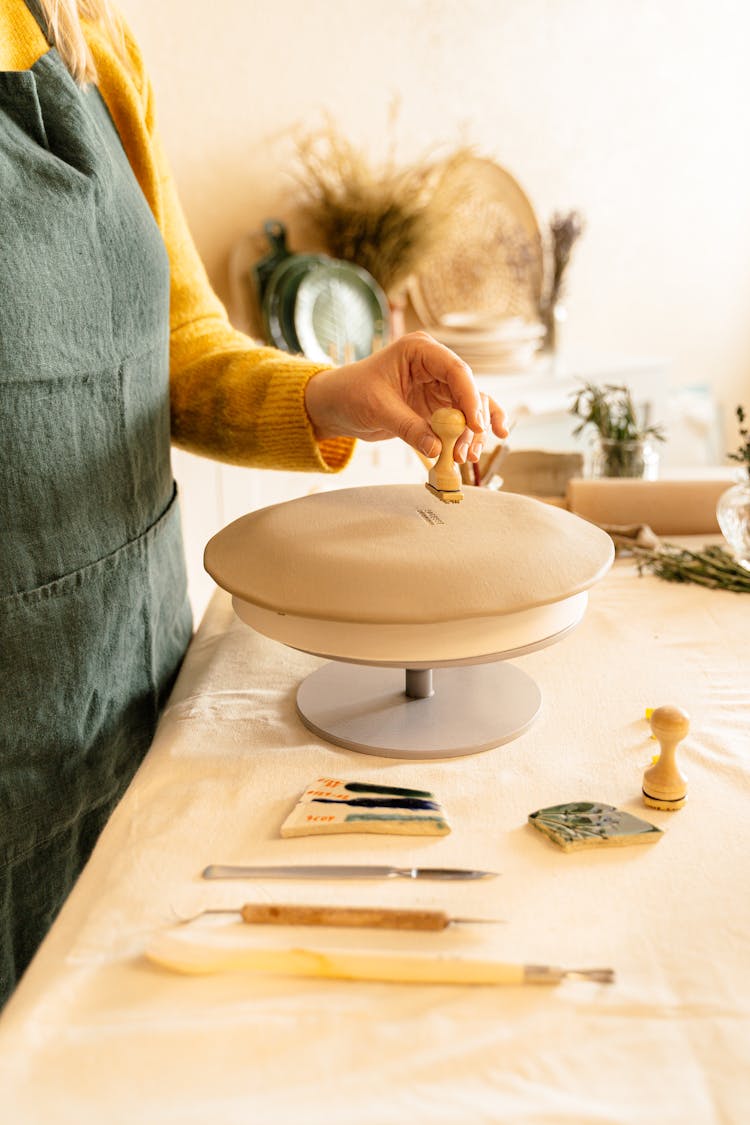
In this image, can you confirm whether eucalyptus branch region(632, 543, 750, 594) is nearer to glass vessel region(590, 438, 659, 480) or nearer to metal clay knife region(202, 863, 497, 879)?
glass vessel region(590, 438, 659, 480)

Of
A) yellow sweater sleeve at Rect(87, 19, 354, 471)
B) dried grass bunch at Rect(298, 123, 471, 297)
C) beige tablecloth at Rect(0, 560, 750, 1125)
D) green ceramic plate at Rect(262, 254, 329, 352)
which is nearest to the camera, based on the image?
beige tablecloth at Rect(0, 560, 750, 1125)

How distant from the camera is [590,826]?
57cm

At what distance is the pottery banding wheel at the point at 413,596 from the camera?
1.98ft

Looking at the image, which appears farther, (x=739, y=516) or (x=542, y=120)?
(x=542, y=120)

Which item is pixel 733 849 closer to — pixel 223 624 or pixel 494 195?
pixel 223 624

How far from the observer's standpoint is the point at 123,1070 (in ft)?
1.37

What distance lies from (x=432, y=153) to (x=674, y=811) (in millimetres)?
2235

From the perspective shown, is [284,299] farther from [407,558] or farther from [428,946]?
[428,946]

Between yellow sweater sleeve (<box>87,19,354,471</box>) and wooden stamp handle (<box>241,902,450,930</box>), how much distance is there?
498mm

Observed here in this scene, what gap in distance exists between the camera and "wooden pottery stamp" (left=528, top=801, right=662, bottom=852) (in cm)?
56

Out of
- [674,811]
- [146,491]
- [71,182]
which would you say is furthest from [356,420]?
[674,811]

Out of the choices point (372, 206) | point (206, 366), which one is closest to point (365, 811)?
point (206, 366)

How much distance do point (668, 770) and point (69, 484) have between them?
0.46 metres

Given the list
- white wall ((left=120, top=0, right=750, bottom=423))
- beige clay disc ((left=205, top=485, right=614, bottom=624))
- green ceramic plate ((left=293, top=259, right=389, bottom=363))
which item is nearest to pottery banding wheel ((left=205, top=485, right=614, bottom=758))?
beige clay disc ((left=205, top=485, right=614, bottom=624))
